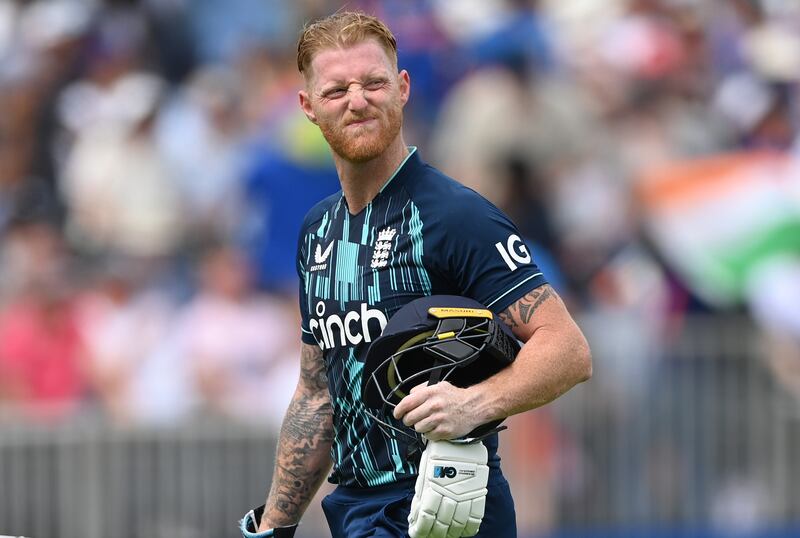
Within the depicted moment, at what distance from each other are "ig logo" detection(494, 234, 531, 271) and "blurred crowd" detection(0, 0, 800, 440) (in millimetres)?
6262

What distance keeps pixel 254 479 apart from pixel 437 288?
20.4ft

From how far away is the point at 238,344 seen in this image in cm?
1127

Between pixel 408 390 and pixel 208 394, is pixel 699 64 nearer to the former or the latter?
pixel 208 394

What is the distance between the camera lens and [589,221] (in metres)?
12.1

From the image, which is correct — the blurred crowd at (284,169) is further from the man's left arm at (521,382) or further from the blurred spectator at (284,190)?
the man's left arm at (521,382)

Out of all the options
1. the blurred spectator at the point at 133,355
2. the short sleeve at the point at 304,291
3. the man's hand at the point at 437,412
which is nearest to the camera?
the man's hand at the point at 437,412

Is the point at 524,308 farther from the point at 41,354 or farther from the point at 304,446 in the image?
the point at 41,354

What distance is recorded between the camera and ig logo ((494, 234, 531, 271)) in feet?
15.0

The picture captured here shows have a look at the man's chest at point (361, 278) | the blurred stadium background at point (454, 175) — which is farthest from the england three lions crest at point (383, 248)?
the blurred stadium background at point (454, 175)

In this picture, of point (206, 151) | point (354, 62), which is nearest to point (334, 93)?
point (354, 62)

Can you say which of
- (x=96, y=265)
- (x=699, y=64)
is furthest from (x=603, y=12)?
(x=96, y=265)

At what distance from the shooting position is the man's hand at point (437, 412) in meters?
4.32

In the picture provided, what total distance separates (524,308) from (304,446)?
1.13 meters

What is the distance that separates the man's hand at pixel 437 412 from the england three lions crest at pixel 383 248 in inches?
20.9
